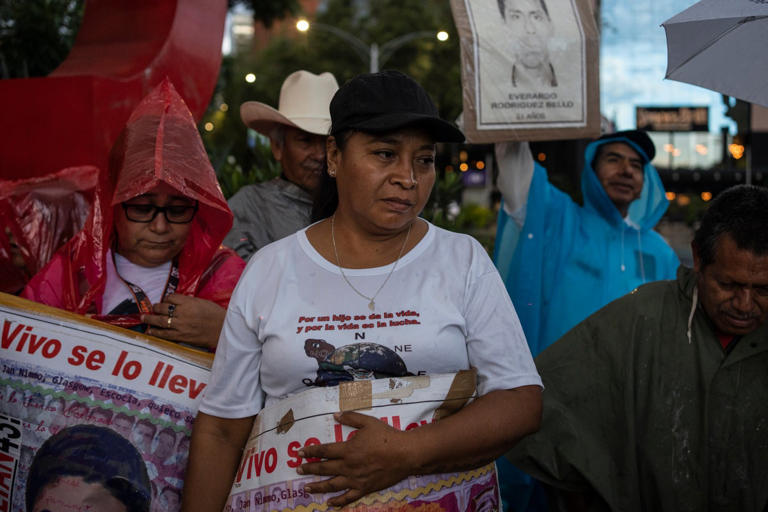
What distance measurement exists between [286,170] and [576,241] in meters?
1.59

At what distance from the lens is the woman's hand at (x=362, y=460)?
1.79 metres

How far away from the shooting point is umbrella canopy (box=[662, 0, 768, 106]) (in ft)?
8.46

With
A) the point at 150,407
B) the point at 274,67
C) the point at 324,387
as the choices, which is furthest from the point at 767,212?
the point at 274,67

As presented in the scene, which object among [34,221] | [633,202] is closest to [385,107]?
[34,221]

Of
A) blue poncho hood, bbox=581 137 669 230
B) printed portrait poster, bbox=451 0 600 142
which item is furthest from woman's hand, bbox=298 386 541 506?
blue poncho hood, bbox=581 137 669 230

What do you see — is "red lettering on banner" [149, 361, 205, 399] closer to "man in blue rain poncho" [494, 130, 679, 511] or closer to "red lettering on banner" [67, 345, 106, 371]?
"red lettering on banner" [67, 345, 106, 371]

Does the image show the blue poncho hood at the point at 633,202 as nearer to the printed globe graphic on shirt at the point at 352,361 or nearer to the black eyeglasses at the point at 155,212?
the black eyeglasses at the point at 155,212

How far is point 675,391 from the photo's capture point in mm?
2617

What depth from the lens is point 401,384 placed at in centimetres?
186

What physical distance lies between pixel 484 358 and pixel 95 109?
295 cm

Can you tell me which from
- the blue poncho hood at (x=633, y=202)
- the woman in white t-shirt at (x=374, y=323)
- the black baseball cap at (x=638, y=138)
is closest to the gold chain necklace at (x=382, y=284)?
the woman in white t-shirt at (x=374, y=323)

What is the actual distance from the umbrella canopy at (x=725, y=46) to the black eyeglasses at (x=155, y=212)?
5.79ft

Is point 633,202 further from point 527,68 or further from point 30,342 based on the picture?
point 30,342

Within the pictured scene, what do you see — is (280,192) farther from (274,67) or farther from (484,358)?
(274,67)
